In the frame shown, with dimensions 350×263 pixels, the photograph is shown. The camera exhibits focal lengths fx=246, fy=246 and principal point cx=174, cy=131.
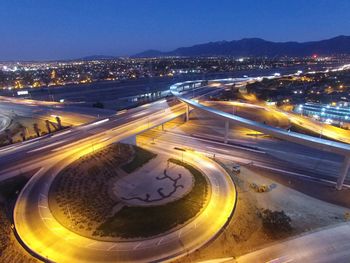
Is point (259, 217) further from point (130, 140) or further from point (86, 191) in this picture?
point (130, 140)

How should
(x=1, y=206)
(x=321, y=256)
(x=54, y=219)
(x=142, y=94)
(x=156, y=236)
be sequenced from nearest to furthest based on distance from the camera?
(x=321, y=256) < (x=156, y=236) < (x=54, y=219) < (x=1, y=206) < (x=142, y=94)

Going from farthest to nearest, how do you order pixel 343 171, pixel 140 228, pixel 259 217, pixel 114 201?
pixel 343 171 → pixel 114 201 → pixel 259 217 → pixel 140 228

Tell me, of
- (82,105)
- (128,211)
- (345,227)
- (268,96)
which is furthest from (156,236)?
(268,96)

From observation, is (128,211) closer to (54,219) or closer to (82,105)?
(54,219)

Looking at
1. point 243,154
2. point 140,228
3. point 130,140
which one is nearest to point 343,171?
point 243,154

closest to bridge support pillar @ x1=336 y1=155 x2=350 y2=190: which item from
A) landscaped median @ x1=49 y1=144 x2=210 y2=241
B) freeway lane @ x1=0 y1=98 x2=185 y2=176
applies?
landscaped median @ x1=49 y1=144 x2=210 y2=241

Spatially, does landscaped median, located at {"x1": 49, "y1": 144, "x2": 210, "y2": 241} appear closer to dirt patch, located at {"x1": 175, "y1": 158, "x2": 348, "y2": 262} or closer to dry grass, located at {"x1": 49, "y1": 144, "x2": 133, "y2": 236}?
dry grass, located at {"x1": 49, "y1": 144, "x2": 133, "y2": 236}

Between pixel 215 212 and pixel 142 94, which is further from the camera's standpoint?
pixel 142 94

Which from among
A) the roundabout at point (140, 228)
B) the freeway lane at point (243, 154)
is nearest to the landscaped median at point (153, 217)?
the roundabout at point (140, 228)
